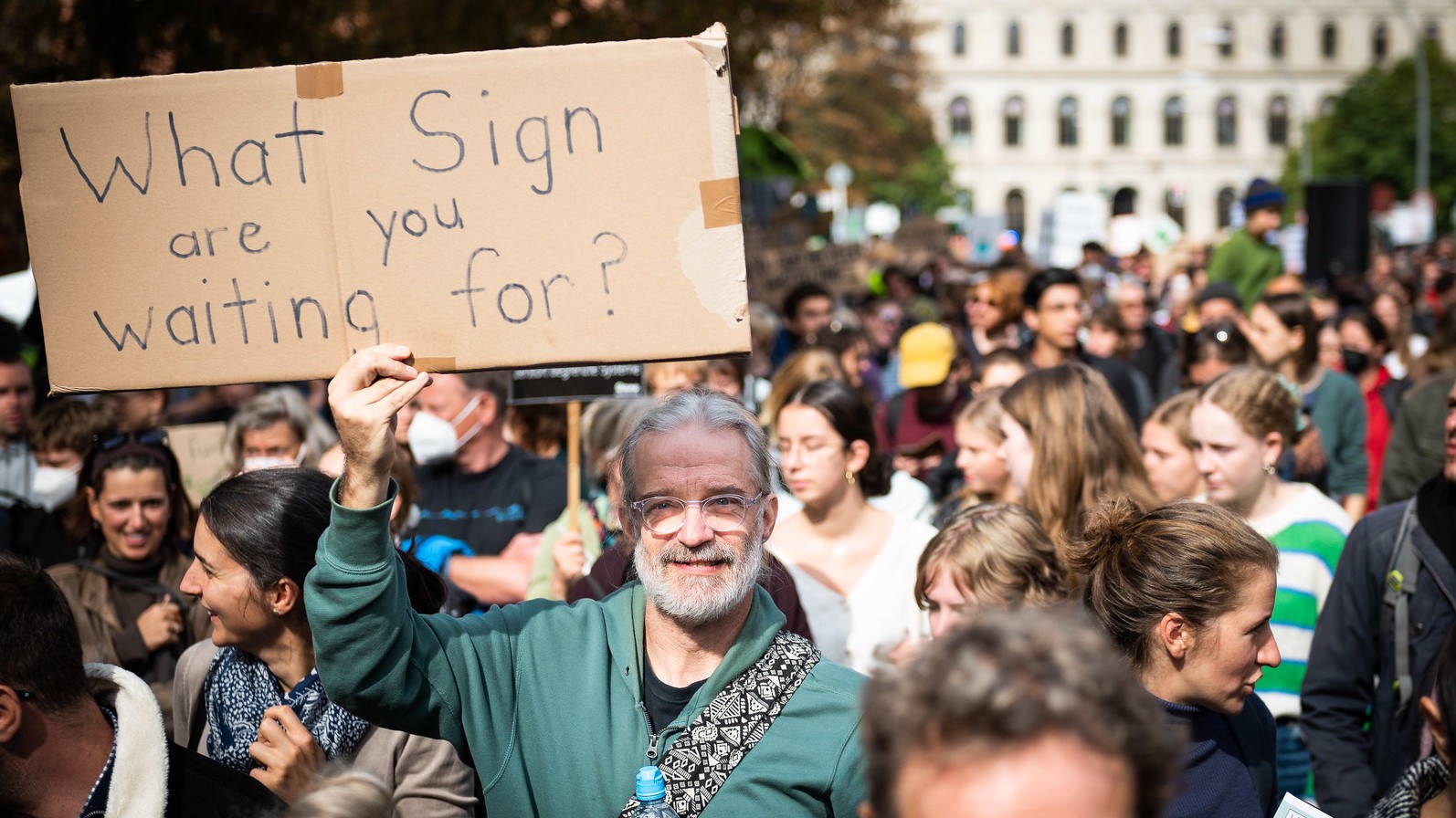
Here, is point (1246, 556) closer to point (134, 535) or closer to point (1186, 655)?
point (1186, 655)

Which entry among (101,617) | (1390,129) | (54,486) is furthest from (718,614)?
(1390,129)

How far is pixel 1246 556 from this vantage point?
2.72 metres

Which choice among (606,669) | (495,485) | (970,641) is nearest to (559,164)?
(606,669)

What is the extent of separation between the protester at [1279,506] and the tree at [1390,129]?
169ft

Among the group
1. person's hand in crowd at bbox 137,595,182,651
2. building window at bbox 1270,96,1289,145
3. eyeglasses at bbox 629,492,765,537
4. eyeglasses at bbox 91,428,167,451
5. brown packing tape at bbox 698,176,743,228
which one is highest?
building window at bbox 1270,96,1289,145

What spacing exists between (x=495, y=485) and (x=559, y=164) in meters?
3.05

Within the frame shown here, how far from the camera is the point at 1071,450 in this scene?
427 centimetres

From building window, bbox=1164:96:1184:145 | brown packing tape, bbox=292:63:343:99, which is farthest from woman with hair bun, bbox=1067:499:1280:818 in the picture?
building window, bbox=1164:96:1184:145

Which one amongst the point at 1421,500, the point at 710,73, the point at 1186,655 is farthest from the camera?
the point at 1421,500

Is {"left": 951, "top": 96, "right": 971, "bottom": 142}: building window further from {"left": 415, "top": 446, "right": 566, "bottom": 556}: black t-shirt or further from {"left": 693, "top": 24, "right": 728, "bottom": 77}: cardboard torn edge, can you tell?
{"left": 693, "top": 24, "right": 728, "bottom": 77}: cardboard torn edge

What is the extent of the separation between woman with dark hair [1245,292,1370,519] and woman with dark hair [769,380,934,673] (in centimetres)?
269

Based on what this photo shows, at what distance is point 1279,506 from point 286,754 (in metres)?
3.10

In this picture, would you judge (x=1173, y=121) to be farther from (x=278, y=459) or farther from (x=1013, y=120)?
(x=278, y=459)

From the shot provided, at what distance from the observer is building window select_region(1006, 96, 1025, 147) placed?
84.5 m
